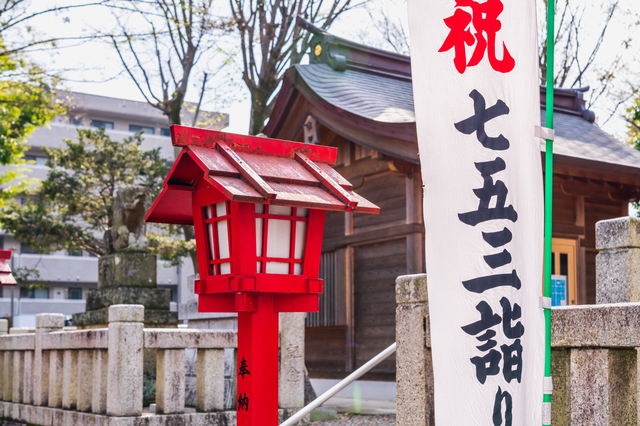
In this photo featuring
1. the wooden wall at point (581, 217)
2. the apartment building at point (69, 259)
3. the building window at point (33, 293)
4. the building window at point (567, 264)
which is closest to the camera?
the building window at point (567, 264)

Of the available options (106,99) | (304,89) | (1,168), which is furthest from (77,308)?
(304,89)

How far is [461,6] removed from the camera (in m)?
2.87

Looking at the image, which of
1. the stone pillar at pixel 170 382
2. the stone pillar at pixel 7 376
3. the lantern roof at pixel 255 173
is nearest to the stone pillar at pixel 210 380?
the stone pillar at pixel 170 382

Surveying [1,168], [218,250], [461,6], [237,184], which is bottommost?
[218,250]

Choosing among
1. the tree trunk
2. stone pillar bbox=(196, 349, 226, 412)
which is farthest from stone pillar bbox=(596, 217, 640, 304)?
the tree trunk

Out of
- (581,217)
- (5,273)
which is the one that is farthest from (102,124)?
(581,217)

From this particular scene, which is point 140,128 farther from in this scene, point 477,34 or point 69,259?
point 477,34

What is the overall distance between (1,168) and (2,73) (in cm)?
3127

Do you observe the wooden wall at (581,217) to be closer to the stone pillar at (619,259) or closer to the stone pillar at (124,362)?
the stone pillar at (619,259)

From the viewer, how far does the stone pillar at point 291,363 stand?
7.53 m

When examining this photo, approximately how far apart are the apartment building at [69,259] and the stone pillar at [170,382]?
33.8 meters

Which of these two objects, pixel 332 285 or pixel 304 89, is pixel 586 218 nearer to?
pixel 332 285

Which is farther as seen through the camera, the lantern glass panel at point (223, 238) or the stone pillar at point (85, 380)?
the stone pillar at point (85, 380)

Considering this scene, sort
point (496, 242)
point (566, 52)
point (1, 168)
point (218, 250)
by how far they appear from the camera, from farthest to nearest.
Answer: point (1, 168) → point (566, 52) → point (218, 250) → point (496, 242)
